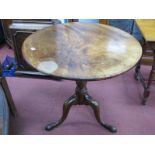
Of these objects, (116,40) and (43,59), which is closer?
(43,59)

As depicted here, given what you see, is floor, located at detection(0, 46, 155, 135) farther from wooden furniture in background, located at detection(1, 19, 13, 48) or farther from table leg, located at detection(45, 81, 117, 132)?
wooden furniture in background, located at detection(1, 19, 13, 48)

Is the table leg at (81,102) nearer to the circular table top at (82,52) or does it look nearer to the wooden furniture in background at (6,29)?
the circular table top at (82,52)

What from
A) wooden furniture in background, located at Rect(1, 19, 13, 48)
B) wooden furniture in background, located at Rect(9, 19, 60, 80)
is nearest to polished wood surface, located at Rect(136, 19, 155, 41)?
wooden furniture in background, located at Rect(9, 19, 60, 80)

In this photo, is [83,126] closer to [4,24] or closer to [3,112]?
[3,112]

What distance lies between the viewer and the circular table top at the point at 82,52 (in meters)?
1.04

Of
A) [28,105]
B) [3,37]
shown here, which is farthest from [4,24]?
[28,105]

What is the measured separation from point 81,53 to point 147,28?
0.74 meters

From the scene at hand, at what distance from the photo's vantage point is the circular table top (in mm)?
1036

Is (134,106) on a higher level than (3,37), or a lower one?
lower

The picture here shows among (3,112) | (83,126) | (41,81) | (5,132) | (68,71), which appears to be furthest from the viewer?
(41,81)

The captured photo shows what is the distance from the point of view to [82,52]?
1.20 m

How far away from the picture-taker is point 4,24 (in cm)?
252

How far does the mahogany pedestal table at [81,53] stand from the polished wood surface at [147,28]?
Result: 219 millimetres

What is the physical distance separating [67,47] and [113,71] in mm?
375
